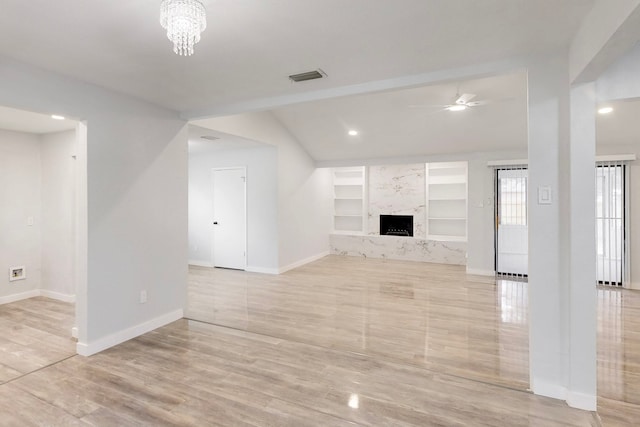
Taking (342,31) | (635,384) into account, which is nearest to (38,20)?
(342,31)

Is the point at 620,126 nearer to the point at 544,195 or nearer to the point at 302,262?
the point at 544,195

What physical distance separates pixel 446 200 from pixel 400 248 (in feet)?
5.30

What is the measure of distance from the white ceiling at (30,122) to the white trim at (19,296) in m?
2.31

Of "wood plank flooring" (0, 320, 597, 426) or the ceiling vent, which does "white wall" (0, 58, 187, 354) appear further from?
the ceiling vent

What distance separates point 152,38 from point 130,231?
202 cm

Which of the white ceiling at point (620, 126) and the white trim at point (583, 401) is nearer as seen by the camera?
the white trim at point (583, 401)

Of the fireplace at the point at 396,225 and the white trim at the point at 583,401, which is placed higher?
the fireplace at the point at 396,225

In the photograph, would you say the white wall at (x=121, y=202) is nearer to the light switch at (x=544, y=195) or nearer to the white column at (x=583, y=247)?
the light switch at (x=544, y=195)

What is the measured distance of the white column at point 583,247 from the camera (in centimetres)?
215

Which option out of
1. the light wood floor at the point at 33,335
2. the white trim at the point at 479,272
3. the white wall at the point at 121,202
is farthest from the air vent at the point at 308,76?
the white trim at the point at 479,272

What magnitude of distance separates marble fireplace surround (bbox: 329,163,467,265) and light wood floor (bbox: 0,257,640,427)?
2929 mm

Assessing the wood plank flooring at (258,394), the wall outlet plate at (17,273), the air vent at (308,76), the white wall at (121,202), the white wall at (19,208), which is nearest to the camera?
the wood plank flooring at (258,394)

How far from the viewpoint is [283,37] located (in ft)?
6.96

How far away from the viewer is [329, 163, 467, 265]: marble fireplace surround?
7.58 metres
